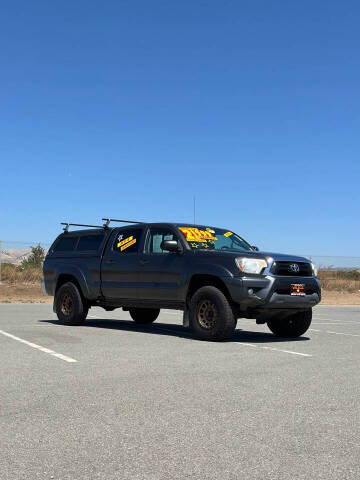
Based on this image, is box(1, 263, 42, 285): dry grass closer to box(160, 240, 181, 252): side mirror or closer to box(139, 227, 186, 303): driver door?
box(139, 227, 186, 303): driver door

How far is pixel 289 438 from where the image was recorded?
4480 millimetres

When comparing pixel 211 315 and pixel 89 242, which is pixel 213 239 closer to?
pixel 211 315

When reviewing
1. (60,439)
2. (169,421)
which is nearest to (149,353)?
(169,421)

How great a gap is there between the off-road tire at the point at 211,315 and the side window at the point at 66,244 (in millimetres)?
3906

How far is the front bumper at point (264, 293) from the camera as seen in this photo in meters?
10.0

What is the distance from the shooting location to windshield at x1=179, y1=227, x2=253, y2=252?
11.3m

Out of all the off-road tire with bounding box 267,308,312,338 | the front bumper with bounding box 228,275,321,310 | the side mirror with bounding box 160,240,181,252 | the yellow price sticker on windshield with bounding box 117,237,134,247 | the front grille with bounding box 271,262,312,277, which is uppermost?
the yellow price sticker on windshield with bounding box 117,237,134,247

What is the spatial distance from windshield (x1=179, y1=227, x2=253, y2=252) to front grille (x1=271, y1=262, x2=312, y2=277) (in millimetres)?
917

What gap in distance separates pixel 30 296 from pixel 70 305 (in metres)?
14.6

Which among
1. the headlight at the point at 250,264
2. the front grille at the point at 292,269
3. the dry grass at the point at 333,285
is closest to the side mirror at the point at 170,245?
the headlight at the point at 250,264

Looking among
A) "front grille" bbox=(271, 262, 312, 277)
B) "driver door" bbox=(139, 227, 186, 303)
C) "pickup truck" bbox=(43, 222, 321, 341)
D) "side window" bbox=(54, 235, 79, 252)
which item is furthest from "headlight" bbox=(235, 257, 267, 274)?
"side window" bbox=(54, 235, 79, 252)

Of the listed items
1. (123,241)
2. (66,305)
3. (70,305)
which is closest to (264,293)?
(123,241)

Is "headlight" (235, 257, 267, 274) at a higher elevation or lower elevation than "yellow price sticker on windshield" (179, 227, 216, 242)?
lower

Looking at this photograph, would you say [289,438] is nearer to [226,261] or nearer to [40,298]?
[226,261]
